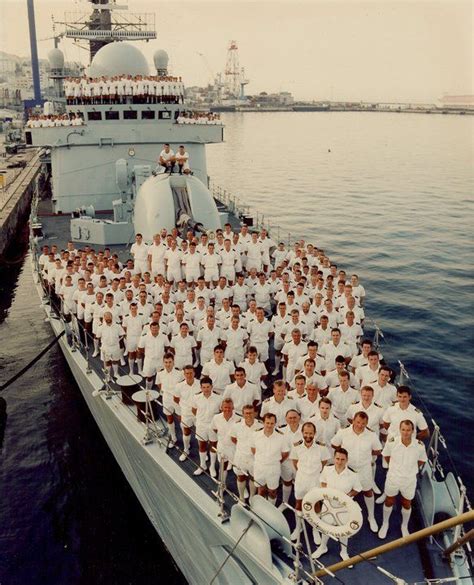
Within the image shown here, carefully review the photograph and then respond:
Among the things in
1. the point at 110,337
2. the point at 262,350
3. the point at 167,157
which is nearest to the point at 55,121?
the point at 167,157

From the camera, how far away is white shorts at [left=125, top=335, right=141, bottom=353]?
32.9ft

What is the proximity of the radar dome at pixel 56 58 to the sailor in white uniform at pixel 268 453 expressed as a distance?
108 ft

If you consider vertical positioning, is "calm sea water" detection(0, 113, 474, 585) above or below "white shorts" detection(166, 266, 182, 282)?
below

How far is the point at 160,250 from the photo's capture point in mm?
12922

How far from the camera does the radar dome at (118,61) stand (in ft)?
75.2

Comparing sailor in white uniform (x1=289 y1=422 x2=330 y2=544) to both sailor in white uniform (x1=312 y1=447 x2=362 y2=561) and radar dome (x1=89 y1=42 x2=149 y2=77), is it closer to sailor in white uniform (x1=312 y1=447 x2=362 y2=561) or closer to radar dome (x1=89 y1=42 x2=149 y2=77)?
sailor in white uniform (x1=312 y1=447 x2=362 y2=561)

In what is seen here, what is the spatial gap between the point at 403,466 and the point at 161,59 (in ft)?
83.0

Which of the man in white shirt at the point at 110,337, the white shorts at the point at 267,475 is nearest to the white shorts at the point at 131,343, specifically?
the man in white shirt at the point at 110,337

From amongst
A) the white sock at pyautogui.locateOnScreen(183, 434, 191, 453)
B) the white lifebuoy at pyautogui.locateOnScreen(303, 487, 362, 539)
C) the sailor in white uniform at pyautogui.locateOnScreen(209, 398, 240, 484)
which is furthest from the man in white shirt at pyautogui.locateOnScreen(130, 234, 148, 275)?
the white lifebuoy at pyautogui.locateOnScreen(303, 487, 362, 539)

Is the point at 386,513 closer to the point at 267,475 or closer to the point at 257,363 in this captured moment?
the point at 267,475

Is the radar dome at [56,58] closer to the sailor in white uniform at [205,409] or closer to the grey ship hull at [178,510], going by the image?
the grey ship hull at [178,510]

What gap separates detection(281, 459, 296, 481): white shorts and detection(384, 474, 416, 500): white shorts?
1165 millimetres

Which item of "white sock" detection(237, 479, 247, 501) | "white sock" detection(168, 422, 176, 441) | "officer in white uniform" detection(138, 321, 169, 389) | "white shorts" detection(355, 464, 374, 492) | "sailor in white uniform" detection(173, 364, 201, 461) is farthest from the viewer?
"officer in white uniform" detection(138, 321, 169, 389)

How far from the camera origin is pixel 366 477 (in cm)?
655
